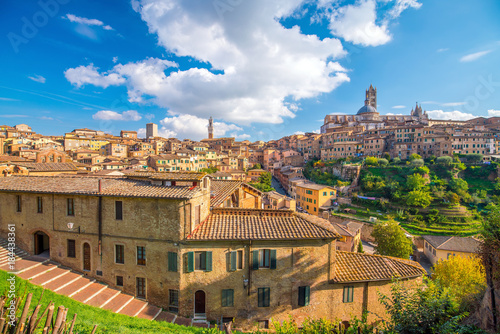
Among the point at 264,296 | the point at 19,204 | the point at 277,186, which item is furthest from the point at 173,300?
the point at 277,186

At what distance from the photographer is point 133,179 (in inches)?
655

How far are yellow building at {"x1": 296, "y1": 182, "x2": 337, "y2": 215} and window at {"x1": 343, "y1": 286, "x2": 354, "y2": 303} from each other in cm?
4000

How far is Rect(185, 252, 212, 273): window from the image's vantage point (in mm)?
13328

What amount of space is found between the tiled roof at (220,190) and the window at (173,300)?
5728 millimetres

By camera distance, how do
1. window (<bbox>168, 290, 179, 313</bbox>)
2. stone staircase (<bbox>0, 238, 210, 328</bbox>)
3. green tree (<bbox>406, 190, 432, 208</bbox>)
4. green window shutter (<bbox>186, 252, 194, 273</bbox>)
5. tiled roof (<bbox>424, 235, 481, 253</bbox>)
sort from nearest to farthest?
stone staircase (<bbox>0, 238, 210, 328</bbox>)
green window shutter (<bbox>186, 252, 194, 273</bbox>)
window (<bbox>168, 290, 179, 313</bbox>)
tiled roof (<bbox>424, 235, 481, 253</bbox>)
green tree (<bbox>406, 190, 432, 208</bbox>)

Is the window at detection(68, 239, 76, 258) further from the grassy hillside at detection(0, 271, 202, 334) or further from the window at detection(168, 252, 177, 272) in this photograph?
the window at detection(168, 252, 177, 272)

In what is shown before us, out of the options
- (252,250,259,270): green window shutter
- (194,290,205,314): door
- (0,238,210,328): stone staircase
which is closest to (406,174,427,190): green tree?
(252,250,259,270): green window shutter

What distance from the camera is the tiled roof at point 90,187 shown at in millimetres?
13719

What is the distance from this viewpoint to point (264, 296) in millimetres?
13672

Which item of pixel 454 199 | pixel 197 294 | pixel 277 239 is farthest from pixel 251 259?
pixel 454 199

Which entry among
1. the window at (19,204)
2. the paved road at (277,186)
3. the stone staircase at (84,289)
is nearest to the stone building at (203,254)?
the stone staircase at (84,289)

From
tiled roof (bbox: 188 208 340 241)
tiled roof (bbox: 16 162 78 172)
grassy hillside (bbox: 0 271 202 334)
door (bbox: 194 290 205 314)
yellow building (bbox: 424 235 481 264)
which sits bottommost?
yellow building (bbox: 424 235 481 264)

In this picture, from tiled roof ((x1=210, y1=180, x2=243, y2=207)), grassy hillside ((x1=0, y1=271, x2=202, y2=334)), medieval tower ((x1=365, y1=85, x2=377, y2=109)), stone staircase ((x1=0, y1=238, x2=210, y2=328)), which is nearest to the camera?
grassy hillside ((x1=0, y1=271, x2=202, y2=334))

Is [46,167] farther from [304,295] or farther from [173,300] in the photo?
[304,295]
